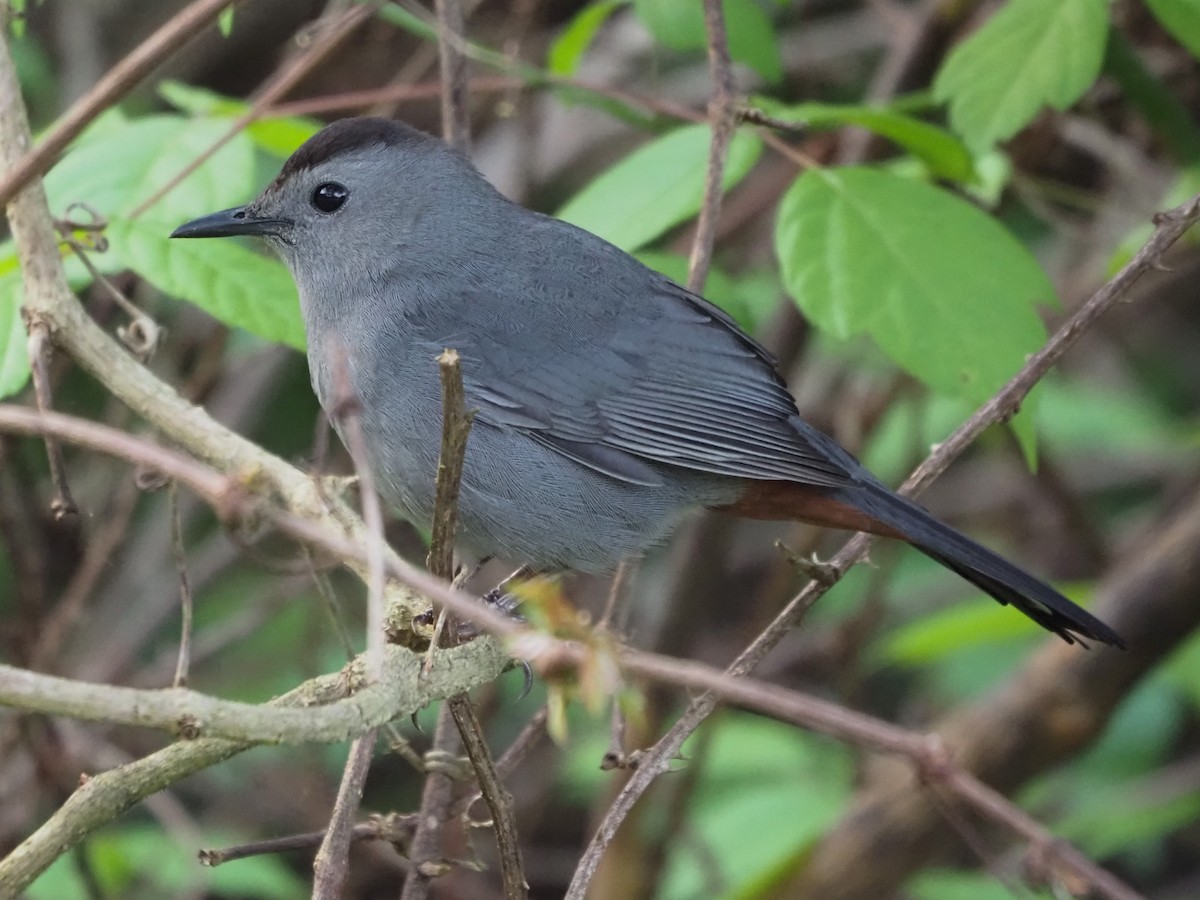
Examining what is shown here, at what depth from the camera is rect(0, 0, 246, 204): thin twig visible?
2.05 m

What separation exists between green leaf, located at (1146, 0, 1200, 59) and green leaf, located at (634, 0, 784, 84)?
837 millimetres

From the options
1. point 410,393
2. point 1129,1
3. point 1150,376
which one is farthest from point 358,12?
point 1150,376

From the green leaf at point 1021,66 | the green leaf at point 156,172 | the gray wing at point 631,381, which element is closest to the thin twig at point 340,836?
the gray wing at point 631,381

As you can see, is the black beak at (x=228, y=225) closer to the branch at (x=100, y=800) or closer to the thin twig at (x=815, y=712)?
the branch at (x=100, y=800)

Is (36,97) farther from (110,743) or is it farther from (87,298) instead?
(110,743)

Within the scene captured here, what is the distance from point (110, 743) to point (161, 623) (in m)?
0.50

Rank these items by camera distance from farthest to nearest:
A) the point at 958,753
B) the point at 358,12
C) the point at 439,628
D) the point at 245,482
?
1. the point at 958,753
2. the point at 358,12
3. the point at 439,628
4. the point at 245,482

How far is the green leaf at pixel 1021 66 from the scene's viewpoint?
9.82 ft

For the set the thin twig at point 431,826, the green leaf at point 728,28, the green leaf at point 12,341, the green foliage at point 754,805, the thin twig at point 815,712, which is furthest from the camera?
the green foliage at point 754,805

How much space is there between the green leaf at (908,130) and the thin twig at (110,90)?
53.0 inches

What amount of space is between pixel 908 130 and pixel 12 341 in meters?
1.81

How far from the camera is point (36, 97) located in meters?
5.39

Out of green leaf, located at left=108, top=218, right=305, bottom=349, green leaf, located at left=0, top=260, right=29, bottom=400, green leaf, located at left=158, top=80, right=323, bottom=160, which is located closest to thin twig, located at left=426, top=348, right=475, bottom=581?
green leaf, located at left=108, top=218, right=305, bottom=349

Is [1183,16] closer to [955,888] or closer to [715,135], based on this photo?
[715,135]
